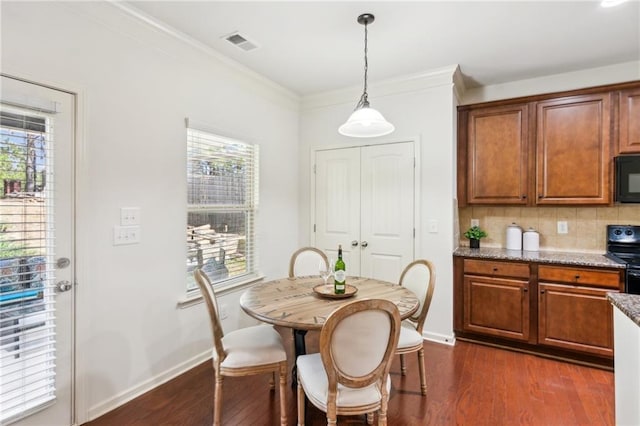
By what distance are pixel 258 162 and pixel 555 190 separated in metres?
2.94

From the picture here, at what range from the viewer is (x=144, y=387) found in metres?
2.34

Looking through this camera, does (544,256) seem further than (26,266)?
Yes

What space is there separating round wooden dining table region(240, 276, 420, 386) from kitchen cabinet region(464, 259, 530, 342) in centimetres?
121

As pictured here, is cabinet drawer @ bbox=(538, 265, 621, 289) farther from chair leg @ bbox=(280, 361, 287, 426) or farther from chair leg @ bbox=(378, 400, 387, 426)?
chair leg @ bbox=(280, 361, 287, 426)

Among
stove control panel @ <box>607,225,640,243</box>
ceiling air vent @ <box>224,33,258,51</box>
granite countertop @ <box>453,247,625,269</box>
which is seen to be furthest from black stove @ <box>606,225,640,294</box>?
ceiling air vent @ <box>224,33,258,51</box>

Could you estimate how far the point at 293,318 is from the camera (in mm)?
1790

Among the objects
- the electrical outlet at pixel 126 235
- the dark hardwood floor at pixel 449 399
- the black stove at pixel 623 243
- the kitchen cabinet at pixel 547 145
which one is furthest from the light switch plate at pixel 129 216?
the black stove at pixel 623 243

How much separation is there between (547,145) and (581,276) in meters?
1.24

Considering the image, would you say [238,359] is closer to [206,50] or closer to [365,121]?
[365,121]

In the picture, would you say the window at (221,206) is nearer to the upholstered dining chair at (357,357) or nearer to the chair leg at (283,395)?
the chair leg at (283,395)

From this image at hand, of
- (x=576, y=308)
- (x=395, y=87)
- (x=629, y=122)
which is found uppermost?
(x=395, y=87)

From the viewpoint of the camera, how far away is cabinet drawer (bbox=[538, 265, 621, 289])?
2660 mm

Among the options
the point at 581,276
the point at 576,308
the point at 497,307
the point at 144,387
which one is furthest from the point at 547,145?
the point at 144,387

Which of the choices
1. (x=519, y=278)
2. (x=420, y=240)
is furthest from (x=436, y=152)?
(x=519, y=278)
